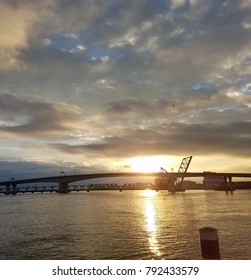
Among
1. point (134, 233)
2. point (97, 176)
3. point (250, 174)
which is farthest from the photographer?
point (250, 174)
